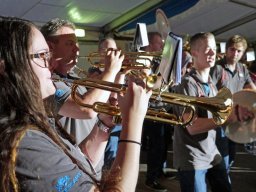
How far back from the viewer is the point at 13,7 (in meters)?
4.88

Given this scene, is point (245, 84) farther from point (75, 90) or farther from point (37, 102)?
point (37, 102)

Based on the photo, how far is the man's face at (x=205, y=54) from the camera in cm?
260

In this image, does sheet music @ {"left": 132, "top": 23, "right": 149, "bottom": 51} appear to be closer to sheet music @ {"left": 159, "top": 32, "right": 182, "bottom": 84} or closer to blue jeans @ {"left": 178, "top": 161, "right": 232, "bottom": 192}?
blue jeans @ {"left": 178, "top": 161, "right": 232, "bottom": 192}

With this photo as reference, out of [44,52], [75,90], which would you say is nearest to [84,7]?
[75,90]

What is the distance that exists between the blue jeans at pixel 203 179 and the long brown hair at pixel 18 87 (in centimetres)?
146

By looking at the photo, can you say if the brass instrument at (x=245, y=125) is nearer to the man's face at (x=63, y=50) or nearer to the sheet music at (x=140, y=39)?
the sheet music at (x=140, y=39)

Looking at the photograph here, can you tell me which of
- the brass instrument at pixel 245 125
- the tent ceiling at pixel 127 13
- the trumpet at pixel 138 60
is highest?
the tent ceiling at pixel 127 13

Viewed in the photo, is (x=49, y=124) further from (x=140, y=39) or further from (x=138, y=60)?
(x=140, y=39)

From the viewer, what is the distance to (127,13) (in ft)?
18.5

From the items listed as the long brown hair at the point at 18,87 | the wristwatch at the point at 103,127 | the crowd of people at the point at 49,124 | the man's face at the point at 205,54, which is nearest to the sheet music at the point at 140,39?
the man's face at the point at 205,54

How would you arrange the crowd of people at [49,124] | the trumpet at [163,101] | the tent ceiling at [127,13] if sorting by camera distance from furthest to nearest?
the tent ceiling at [127,13]
the trumpet at [163,101]
the crowd of people at [49,124]

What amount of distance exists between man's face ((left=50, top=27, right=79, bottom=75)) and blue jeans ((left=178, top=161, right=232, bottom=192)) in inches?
42.6

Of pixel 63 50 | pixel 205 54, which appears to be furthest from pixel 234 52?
pixel 63 50

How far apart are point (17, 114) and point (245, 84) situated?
3152 mm
